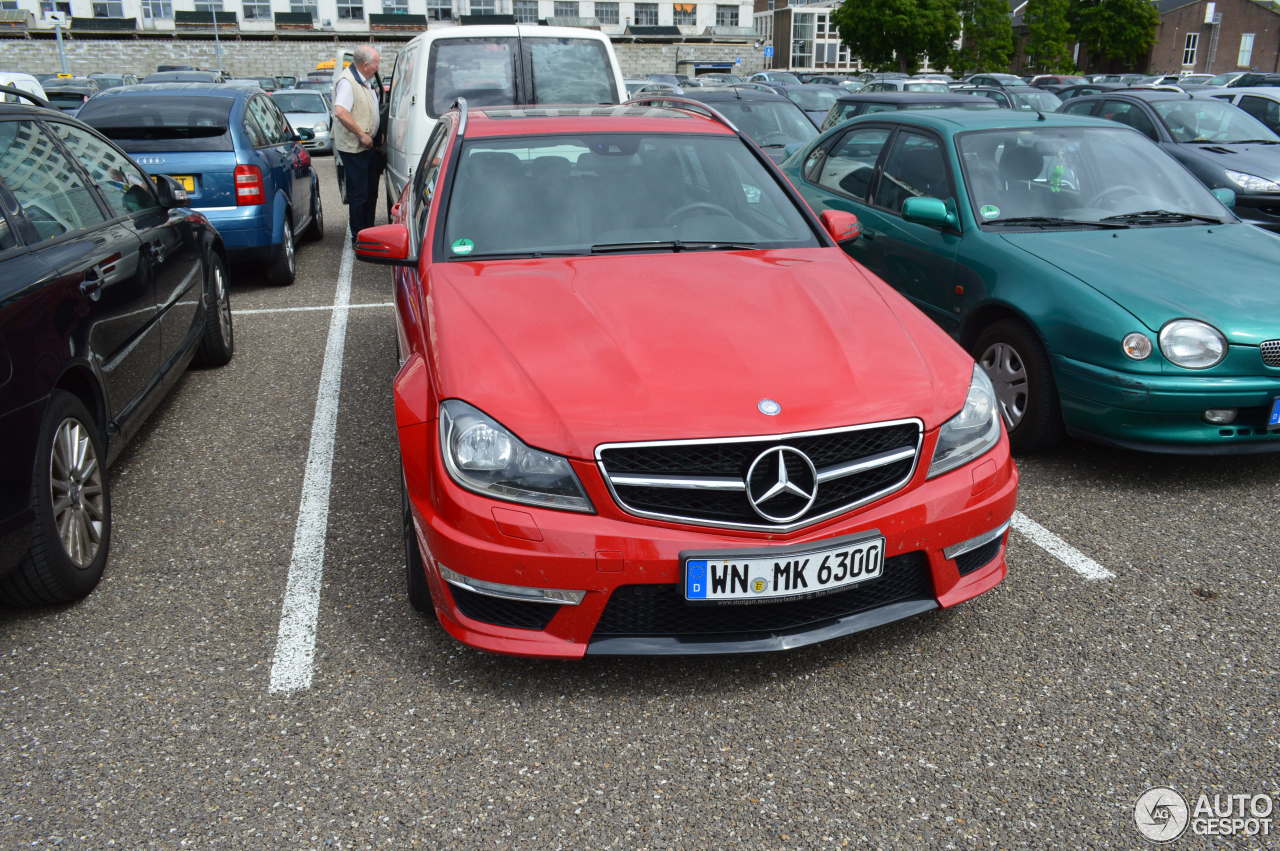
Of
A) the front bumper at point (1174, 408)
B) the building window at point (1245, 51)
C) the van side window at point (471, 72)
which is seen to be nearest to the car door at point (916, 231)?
the front bumper at point (1174, 408)

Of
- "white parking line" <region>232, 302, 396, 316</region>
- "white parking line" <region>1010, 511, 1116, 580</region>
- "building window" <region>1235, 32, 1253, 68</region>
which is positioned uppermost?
"building window" <region>1235, 32, 1253, 68</region>

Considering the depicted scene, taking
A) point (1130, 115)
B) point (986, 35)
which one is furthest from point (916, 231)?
point (986, 35)

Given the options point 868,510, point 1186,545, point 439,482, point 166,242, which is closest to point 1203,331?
point 1186,545

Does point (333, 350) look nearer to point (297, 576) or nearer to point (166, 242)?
point (166, 242)

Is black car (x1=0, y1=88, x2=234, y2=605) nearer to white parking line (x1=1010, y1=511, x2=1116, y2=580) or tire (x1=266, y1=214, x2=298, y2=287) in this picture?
tire (x1=266, y1=214, x2=298, y2=287)

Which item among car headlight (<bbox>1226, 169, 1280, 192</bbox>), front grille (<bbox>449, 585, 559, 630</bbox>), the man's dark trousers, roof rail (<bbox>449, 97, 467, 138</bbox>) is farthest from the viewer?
car headlight (<bbox>1226, 169, 1280, 192</bbox>)

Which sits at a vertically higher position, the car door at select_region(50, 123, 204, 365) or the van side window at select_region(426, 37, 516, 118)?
the van side window at select_region(426, 37, 516, 118)

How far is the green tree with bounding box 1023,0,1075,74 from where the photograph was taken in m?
58.7

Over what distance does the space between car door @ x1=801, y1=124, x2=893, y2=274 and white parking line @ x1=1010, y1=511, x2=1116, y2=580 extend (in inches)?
90.0

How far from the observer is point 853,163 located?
6.38m

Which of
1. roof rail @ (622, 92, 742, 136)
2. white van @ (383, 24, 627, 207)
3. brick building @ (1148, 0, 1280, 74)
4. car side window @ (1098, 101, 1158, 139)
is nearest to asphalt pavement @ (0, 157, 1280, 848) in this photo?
roof rail @ (622, 92, 742, 136)

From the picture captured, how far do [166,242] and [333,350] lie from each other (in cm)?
166

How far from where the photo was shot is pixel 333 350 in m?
6.59

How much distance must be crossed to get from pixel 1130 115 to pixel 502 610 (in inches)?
441
